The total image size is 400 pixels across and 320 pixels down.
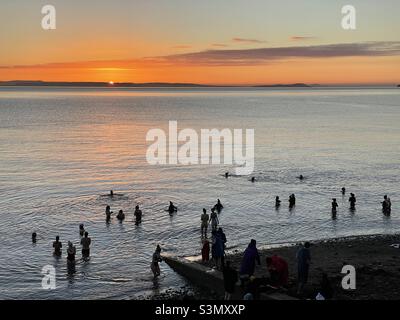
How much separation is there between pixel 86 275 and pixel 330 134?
94961mm

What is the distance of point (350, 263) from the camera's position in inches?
866

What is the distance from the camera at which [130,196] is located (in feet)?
146

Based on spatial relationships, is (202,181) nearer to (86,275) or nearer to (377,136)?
(86,275)

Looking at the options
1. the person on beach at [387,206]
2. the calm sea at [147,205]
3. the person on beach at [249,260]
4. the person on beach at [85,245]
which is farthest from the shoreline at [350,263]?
the person on beach at [387,206]

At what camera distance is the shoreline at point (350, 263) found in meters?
17.6

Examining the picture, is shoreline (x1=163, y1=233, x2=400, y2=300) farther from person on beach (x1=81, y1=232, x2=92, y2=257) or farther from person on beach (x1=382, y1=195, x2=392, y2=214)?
person on beach (x1=382, y1=195, x2=392, y2=214)

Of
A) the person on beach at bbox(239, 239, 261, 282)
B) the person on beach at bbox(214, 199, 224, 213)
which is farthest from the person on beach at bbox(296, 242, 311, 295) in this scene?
the person on beach at bbox(214, 199, 224, 213)

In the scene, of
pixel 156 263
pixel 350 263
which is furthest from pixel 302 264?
pixel 156 263

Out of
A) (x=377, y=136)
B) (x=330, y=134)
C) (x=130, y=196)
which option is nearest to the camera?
(x=130, y=196)

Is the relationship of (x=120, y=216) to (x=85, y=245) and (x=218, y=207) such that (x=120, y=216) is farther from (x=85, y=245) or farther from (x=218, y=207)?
(x=85, y=245)

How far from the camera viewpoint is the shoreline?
17.6 meters
